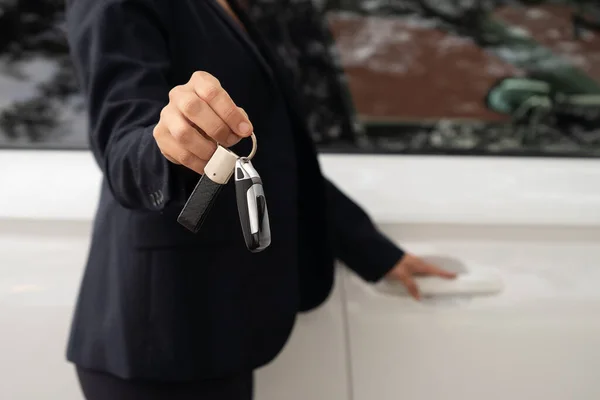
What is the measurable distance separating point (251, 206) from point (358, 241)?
57cm

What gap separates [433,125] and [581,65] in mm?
353

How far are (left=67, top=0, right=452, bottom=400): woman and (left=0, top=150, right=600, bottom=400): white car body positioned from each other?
236 mm

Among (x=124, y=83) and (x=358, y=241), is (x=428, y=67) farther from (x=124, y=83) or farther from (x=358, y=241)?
(x=124, y=83)

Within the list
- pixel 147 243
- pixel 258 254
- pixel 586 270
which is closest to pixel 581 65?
pixel 586 270

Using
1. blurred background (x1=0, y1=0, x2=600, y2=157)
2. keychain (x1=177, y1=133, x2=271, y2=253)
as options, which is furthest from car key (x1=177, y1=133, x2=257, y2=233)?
blurred background (x1=0, y1=0, x2=600, y2=157)

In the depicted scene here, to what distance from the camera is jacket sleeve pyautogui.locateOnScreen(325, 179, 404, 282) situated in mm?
1046

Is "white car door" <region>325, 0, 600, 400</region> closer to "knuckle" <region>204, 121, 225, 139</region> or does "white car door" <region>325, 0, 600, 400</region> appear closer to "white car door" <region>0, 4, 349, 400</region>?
"white car door" <region>0, 4, 349, 400</region>

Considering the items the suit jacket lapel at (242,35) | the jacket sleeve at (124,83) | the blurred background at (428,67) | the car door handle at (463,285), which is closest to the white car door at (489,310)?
the car door handle at (463,285)

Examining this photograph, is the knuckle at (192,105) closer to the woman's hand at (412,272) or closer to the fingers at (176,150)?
the fingers at (176,150)

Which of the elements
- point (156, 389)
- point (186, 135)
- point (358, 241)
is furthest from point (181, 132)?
point (358, 241)

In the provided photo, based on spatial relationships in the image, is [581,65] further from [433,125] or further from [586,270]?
[586,270]

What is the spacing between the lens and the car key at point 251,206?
514mm

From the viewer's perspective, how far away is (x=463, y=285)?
41.8 inches

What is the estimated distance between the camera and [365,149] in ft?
4.12
